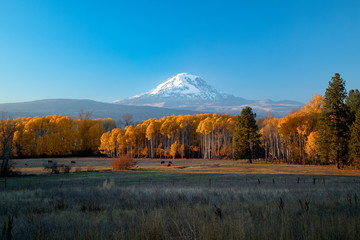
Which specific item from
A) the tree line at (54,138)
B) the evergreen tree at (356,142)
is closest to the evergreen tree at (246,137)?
the evergreen tree at (356,142)

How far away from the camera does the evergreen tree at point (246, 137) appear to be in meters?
53.9

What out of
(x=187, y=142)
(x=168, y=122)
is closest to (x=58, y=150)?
(x=168, y=122)

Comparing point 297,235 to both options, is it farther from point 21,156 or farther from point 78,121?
point 78,121

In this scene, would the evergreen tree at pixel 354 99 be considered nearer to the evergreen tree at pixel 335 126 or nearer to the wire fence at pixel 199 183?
the evergreen tree at pixel 335 126

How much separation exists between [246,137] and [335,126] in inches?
742

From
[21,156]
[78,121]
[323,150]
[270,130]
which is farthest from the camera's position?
[78,121]

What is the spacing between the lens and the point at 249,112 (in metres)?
56.0

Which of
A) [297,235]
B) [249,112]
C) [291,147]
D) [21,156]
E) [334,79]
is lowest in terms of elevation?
[21,156]

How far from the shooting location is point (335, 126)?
3972cm

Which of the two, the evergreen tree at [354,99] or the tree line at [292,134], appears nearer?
the tree line at [292,134]

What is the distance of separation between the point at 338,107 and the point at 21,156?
98.7 m

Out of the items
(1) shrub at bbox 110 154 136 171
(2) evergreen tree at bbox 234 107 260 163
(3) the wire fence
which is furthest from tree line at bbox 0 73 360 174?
(3) the wire fence

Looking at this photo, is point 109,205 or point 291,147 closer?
point 109,205

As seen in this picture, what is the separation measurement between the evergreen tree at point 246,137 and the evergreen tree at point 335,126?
591 inches
